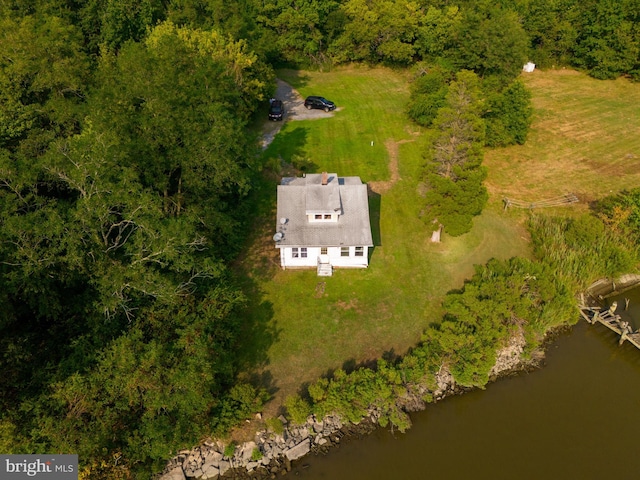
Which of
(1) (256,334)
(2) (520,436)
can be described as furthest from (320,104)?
(2) (520,436)

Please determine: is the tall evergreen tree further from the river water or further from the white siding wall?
the river water

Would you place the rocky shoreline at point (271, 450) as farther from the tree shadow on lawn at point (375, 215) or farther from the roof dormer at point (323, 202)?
the roof dormer at point (323, 202)

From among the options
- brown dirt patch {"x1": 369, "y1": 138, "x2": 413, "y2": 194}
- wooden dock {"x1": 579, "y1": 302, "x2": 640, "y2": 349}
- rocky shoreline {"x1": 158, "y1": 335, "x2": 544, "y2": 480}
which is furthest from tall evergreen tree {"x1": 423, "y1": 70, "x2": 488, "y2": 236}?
rocky shoreline {"x1": 158, "y1": 335, "x2": 544, "y2": 480}

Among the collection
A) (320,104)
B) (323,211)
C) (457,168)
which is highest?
(457,168)

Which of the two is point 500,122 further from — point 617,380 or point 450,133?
point 617,380

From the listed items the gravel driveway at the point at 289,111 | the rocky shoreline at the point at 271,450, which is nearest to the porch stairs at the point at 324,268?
the rocky shoreline at the point at 271,450

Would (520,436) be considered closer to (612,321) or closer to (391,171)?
(612,321)

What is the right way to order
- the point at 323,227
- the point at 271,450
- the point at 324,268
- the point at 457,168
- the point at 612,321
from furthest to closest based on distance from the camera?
the point at 457,168 → the point at 324,268 → the point at 323,227 → the point at 612,321 → the point at 271,450
